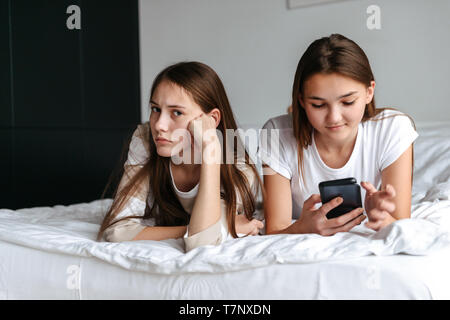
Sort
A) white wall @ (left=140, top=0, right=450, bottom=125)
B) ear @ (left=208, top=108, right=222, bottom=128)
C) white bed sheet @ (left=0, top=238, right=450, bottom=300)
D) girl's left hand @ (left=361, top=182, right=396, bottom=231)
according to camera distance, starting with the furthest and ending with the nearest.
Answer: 1. white wall @ (left=140, top=0, right=450, bottom=125)
2. ear @ (left=208, top=108, right=222, bottom=128)
3. girl's left hand @ (left=361, top=182, right=396, bottom=231)
4. white bed sheet @ (left=0, top=238, right=450, bottom=300)

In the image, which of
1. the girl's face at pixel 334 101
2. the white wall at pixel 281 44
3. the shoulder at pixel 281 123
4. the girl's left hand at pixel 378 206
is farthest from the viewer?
the white wall at pixel 281 44

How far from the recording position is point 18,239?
1.11 m

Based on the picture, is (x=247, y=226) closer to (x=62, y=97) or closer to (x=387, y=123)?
(x=387, y=123)

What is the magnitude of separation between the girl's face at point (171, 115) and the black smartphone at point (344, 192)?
14.4 inches

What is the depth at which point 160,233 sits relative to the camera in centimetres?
120

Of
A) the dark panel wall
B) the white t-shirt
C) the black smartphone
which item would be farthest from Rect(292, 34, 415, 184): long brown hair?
the dark panel wall

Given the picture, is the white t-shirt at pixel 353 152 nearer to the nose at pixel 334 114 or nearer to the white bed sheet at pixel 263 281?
the nose at pixel 334 114

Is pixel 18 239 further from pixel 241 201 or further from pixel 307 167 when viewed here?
pixel 307 167

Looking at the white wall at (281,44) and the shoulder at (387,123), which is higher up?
the white wall at (281,44)

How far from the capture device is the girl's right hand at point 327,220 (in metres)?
1.05

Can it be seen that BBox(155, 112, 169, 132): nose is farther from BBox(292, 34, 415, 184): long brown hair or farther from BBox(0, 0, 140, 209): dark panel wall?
BBox(0, 0, 140, 209): dark panel wall

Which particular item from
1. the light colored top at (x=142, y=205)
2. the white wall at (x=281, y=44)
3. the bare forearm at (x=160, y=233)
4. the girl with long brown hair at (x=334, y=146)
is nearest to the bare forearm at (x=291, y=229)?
the girl with long brown hair at (x=334, y=146)

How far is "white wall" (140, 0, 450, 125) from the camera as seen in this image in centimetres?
225
